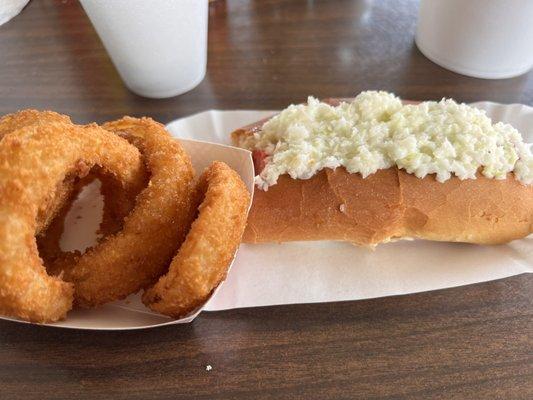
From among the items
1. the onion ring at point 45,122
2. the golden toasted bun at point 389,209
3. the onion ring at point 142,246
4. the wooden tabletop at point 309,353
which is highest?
the onion ring at point 45,122

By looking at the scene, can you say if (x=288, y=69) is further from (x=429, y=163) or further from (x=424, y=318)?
(x=424, y=318)

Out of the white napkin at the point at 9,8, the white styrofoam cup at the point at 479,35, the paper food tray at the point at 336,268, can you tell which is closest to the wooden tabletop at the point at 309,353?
the paper food tray at the point at 336,268

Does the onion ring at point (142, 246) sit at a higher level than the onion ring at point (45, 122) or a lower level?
→ lower

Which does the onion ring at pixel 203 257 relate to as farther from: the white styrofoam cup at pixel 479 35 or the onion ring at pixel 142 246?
the white styrofoam cup at pixel 479 35

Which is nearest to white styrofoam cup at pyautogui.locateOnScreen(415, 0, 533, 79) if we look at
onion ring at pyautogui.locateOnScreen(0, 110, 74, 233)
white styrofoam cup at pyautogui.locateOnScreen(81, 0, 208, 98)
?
white styrofoam cup at pyautogui.locateOnScreen(81, 0, 208, 98)

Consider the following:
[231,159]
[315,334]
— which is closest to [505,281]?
[315,334]

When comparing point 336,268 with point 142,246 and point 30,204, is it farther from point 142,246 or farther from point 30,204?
point 30,204
